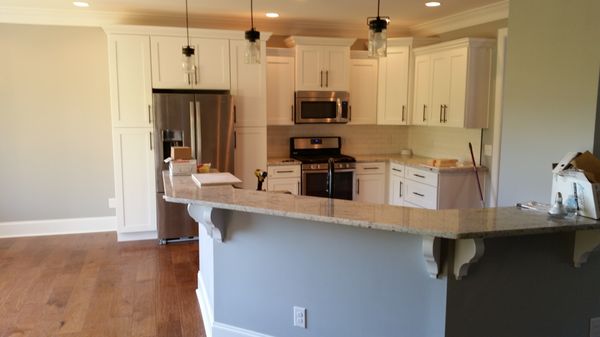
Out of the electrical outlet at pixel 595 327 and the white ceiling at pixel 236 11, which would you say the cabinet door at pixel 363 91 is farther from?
the electrical outlet at pixel 595 327

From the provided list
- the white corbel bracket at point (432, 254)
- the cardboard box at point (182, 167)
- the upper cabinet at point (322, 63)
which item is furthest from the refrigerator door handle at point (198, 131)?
the white corbel bracket at point (432, 254)

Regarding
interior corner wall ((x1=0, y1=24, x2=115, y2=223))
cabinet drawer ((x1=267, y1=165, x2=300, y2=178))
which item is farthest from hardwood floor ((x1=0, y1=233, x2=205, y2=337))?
cabinet drawer ((x1=267, y1=165, x2=300, y2=178))

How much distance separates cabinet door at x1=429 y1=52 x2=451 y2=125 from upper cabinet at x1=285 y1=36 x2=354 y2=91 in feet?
3.46

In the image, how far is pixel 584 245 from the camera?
2293 mm

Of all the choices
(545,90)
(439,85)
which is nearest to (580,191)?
(545,90)

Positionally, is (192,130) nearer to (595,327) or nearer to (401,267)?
(401,267)

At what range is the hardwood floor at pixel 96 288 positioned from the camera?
3299mm

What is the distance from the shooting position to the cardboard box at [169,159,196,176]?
3484mm

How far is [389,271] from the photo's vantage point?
2.34 metres

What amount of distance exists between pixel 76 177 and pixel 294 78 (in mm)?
2886

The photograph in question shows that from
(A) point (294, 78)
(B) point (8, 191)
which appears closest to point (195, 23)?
(A) point (294, 78)

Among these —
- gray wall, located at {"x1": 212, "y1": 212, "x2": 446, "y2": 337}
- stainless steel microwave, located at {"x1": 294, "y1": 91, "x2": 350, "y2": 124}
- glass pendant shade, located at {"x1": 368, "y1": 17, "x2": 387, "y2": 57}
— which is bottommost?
gray wall, located at {"x1": 212, "y1": 212, "x2": 446, "y2": 337}

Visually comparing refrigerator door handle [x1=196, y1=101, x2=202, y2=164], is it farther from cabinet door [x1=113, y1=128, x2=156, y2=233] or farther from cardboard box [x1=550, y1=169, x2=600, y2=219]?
cardboard box [x1=550, y1=169, x2=600, y2=219]

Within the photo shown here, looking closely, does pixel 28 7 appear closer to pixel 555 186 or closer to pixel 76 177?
pixel 76 177
